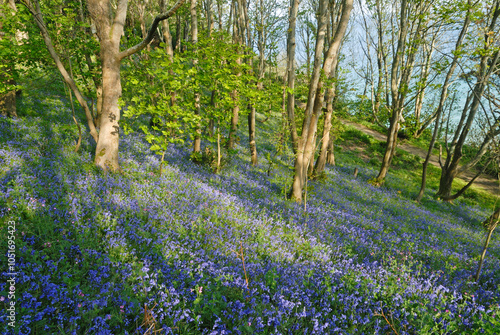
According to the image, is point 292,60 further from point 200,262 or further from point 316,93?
point 200,262

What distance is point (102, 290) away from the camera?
265cm

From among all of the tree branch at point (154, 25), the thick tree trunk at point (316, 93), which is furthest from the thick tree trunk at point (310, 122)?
the tree branch at point (154, 25)

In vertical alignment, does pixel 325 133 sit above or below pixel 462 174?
above

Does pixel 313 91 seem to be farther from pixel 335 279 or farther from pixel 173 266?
pixel 173 266

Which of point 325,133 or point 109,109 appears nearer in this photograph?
point 109,109

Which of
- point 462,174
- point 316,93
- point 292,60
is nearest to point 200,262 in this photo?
point 316,93

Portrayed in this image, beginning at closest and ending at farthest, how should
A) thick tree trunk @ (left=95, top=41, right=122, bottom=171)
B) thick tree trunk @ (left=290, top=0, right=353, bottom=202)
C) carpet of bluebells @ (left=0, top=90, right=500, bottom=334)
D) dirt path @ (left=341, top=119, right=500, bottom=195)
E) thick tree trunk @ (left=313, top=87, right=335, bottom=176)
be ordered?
carpet of bluebells @ (left=0, top=90, right=500, bottom=334)
thick tree trunk @ (left=95, top=41, right=122, bottom=171)
thick tree trunk @ (left=290, top=0, right=353, bottom=202)
thick tree trunk @ (left=313, top=87, right=335, bottom=176)
dirt path @ (left=341, top=119, right=500, bottom=195)

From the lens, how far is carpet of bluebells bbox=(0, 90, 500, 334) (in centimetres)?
265

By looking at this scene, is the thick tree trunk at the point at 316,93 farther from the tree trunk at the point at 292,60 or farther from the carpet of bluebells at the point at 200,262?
the carpet of bluebells at the point at 200,262

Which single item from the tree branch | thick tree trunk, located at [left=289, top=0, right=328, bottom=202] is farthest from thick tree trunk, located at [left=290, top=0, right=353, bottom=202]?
the tree branch

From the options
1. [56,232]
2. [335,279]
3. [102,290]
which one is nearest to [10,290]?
[102,290]

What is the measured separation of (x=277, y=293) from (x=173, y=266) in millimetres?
1562

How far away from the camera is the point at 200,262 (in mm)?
3615

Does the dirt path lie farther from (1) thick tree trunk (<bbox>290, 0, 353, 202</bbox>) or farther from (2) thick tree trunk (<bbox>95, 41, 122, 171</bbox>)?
(2) thick tree trunk (<bbox>95, 41, 122, 171</bbox>)
